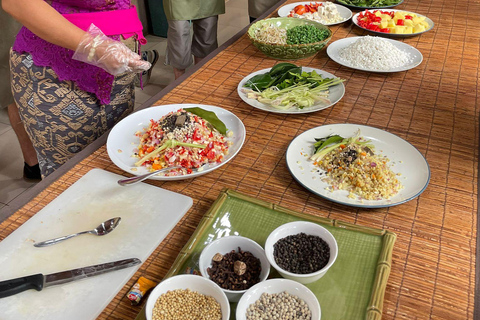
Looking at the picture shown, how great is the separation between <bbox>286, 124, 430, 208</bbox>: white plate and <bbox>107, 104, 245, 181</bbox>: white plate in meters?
0.20

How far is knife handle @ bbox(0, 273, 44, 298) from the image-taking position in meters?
0.86

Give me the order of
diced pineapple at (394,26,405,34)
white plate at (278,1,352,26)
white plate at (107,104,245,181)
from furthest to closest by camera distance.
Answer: white plate at (278,1,352,26) → diced pineapple at (394,26,405,34) → white plate at (107,104,245,181)

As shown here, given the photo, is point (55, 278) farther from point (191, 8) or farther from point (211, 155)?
point (191, 8)

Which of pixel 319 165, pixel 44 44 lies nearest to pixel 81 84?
pixel 44 44

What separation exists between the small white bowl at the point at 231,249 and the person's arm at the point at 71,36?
2.58 feet

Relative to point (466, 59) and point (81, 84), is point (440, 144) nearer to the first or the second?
point (466, 59)

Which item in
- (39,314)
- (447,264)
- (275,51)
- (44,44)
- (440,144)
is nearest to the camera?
(39,314)

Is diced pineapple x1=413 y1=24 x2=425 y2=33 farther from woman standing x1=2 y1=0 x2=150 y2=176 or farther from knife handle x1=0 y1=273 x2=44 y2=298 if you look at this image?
knife handle x1=0 y1=273 x2=44 y2=298

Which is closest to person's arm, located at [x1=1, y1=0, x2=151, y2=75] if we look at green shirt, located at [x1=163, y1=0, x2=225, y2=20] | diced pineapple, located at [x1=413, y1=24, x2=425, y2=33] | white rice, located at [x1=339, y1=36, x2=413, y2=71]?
white rice, located at [x1=339, y1=36, x2=413, y2=71]

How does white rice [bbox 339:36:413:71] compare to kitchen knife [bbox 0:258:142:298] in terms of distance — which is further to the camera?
white rice [bbox 339:36:413:71]

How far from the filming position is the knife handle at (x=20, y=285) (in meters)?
0.86

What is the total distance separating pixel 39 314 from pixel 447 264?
942mm

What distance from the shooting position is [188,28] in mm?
3383

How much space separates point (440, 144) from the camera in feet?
4.57
